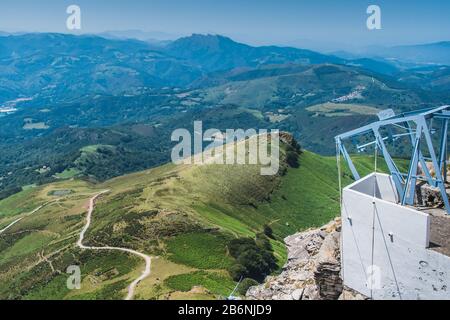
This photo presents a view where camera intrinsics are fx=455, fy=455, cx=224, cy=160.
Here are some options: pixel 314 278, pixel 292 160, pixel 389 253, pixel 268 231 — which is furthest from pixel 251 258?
pixel 292 160

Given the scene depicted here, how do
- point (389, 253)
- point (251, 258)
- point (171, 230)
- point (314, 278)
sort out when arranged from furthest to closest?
point (171, 230) → point (251, 258) → point (314, 278) → point (389, 253)

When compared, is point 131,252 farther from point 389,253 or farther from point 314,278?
point 389,253

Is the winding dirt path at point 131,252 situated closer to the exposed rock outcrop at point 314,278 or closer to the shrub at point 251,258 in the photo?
the shrub at point 251,258

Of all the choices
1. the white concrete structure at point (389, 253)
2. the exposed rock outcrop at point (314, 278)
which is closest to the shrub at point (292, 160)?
the exposed rock outcrop at point (314, 278)

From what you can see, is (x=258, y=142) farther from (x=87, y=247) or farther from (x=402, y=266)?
(x=402, y=266)

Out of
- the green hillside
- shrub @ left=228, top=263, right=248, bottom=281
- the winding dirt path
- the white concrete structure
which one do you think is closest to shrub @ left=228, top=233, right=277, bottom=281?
shrub @ left=228, top=263, right=248, bottom=281

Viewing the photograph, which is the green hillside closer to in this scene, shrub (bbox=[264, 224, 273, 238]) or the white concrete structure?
shrub (bbox=[264, 224, 273, 238])

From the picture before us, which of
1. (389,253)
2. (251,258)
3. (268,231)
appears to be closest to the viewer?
(389,253)

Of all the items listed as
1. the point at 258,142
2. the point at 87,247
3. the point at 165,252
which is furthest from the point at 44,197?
the point at 165,252
